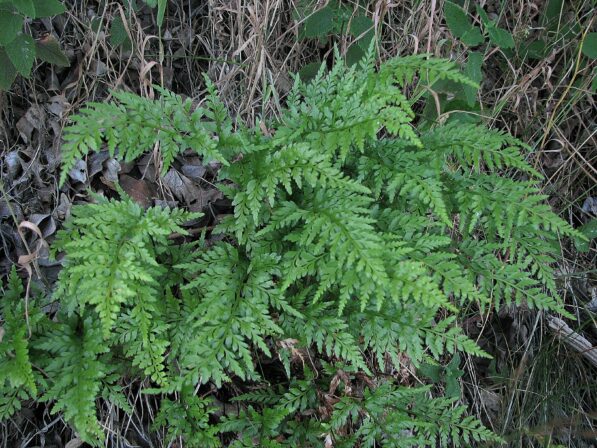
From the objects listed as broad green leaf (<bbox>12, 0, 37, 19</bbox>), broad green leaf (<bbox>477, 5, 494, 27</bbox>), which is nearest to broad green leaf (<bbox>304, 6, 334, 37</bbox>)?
broad green leaf (<bbox>477, 5, 494, 27</bbox>)

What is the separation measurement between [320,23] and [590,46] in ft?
4.25

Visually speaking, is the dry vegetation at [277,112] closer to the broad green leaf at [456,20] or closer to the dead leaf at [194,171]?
the dead leaf at [194,171]

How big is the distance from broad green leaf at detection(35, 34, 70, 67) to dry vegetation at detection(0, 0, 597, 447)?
0.78 feet

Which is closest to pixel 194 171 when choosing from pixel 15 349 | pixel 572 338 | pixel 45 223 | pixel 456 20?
pixel 45 223

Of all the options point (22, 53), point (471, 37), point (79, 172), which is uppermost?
point (22, 53)

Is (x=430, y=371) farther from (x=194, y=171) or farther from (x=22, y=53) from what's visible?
(x=22, y=53)

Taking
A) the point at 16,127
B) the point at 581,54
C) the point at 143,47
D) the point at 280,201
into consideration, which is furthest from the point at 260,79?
the point at 581,54

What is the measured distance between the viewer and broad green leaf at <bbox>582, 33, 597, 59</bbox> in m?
2.70

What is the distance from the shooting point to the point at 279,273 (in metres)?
2.11

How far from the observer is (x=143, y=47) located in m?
2.47

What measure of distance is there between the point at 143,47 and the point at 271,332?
1.35 meters

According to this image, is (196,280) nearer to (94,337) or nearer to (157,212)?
(157,212)

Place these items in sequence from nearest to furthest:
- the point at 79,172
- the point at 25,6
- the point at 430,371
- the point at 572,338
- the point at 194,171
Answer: the point at 25,6
the point at 79,172
the point at 194,171
the point at 430,371
the point at 572,338

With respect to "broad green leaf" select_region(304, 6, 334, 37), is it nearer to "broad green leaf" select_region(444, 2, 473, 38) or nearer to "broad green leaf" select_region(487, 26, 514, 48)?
"broad green leaf" select_region(444, 2, 473, 38)
